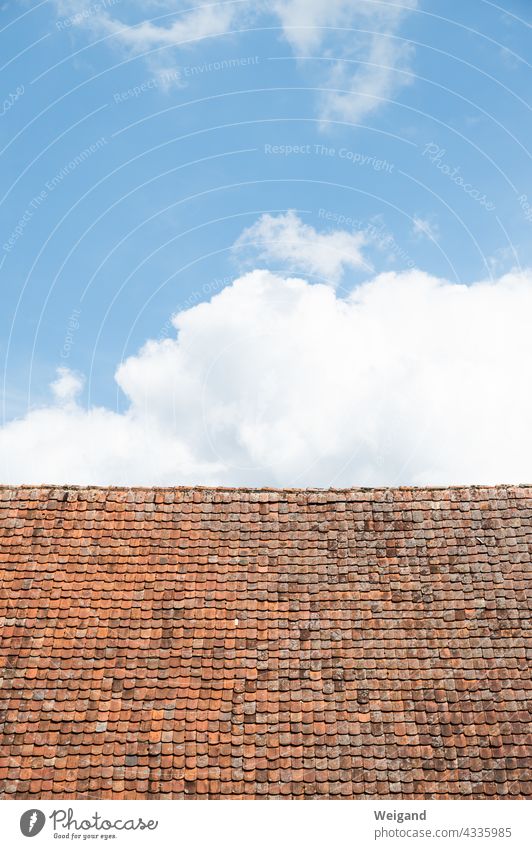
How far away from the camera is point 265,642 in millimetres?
10578

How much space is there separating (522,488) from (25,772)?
29.2 ft

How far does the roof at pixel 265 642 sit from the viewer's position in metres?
9.22

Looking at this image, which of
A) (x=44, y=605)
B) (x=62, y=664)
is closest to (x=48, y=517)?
(x=44, y=605)

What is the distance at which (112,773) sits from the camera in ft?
30.0
